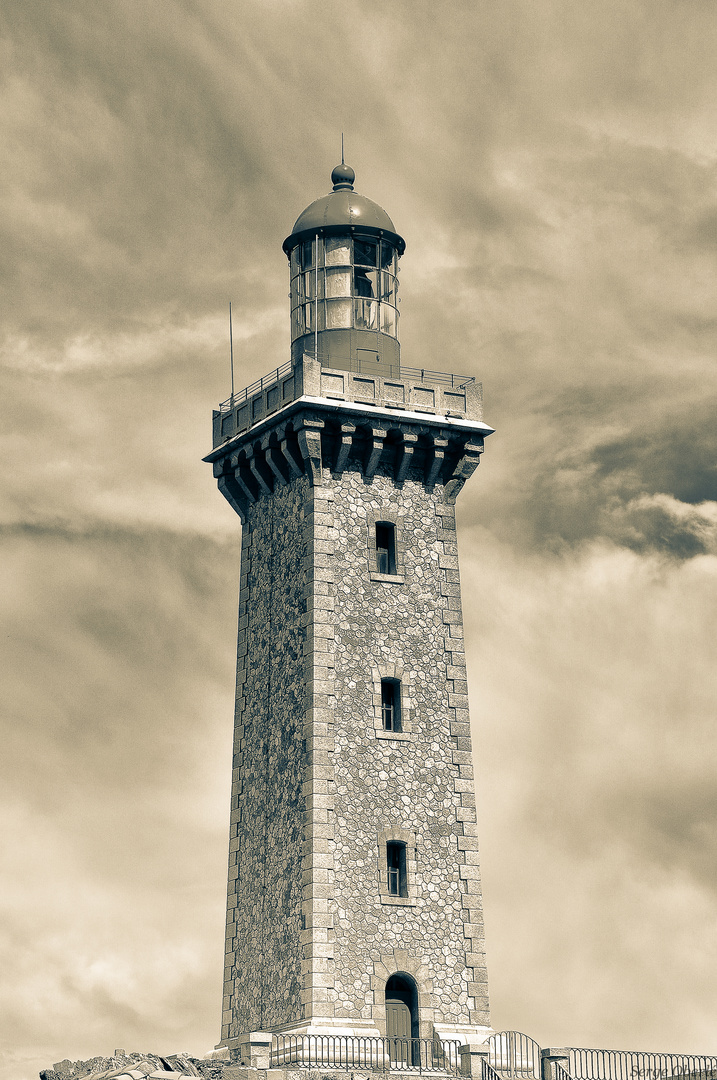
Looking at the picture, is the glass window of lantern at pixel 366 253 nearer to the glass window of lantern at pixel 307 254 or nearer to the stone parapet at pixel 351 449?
the glass window of lantern at pixel 307 254

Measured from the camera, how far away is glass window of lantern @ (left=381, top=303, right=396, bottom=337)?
48.8m

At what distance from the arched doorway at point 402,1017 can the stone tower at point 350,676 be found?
52 millimetres

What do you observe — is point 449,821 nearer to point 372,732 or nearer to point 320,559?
point 372,732

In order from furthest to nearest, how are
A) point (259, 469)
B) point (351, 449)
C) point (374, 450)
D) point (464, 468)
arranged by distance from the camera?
point (259, 469) < point (464, 468) < point (351, 449) < point (374, 450)

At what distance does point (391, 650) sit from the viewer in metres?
45.4

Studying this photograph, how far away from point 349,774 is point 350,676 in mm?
2270

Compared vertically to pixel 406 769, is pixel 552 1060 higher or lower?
lower

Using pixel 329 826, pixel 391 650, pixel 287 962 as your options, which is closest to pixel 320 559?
pixel 391 650

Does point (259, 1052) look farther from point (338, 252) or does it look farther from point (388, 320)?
point (338, 252)

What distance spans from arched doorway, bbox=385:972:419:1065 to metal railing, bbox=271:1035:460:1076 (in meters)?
0.02

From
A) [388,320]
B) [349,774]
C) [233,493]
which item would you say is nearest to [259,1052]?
[349,774]

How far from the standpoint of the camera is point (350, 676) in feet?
147

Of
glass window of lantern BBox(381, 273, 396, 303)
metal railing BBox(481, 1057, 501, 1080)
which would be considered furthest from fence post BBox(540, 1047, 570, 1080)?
glass window of lantern BBox(381, 273, 396, 303)

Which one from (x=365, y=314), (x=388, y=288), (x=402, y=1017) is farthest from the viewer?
(x=388, y=288)
